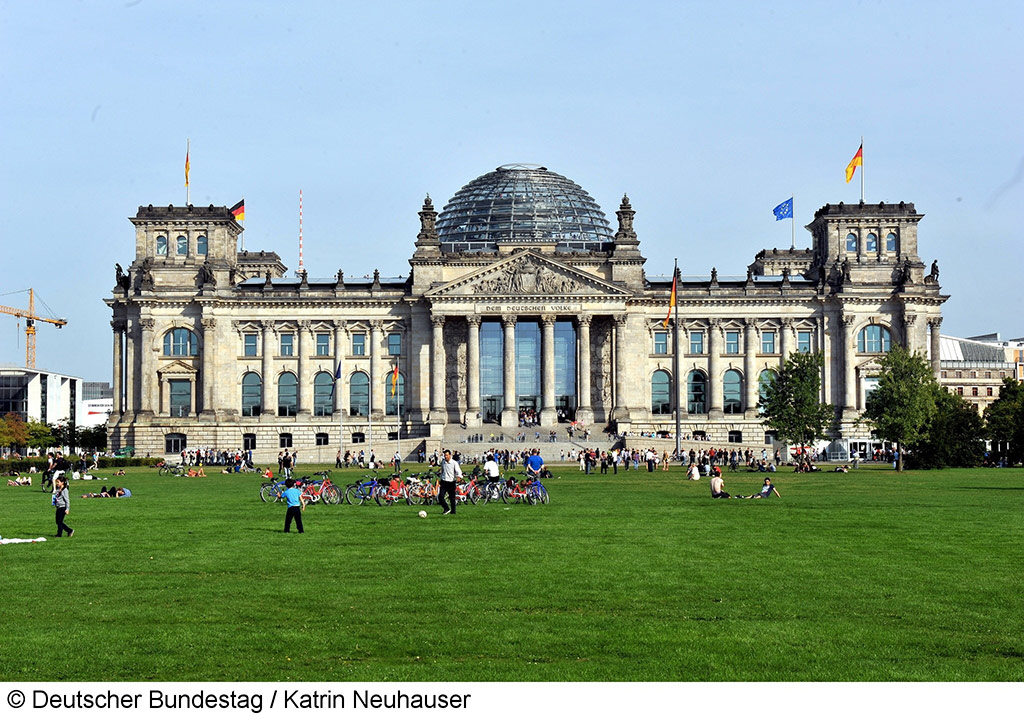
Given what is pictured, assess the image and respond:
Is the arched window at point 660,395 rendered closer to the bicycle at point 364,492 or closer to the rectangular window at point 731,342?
the rectangular window at point 731,342

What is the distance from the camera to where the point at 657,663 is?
1689cm

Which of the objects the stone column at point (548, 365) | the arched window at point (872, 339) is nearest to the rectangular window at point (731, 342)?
the arched window at point (872, 339)

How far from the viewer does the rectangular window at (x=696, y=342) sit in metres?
124

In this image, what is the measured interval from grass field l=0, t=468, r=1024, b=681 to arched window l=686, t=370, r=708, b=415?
82.9m

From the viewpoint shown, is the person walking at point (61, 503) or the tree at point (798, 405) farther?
the tree at point (798, 405)

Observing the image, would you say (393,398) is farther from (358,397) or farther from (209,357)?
(209,357)

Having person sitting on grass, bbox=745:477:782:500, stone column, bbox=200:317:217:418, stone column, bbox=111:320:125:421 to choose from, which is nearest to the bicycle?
person sitting on grass, bbox=745:477:782:500

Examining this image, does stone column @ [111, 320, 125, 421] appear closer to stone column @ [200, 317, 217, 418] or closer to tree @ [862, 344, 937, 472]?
stone column @ [200, 317, 217, 418]

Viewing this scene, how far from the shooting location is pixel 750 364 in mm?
123500

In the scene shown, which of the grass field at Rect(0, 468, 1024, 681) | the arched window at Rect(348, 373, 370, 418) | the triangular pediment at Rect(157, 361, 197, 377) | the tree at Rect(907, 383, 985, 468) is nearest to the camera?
the grass field at Rect(0, 468, 1024, 681)

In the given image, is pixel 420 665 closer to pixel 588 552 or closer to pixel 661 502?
pixel 588 552

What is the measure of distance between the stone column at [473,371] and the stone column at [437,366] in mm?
2602

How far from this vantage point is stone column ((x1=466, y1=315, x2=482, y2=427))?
120062 millimetres
